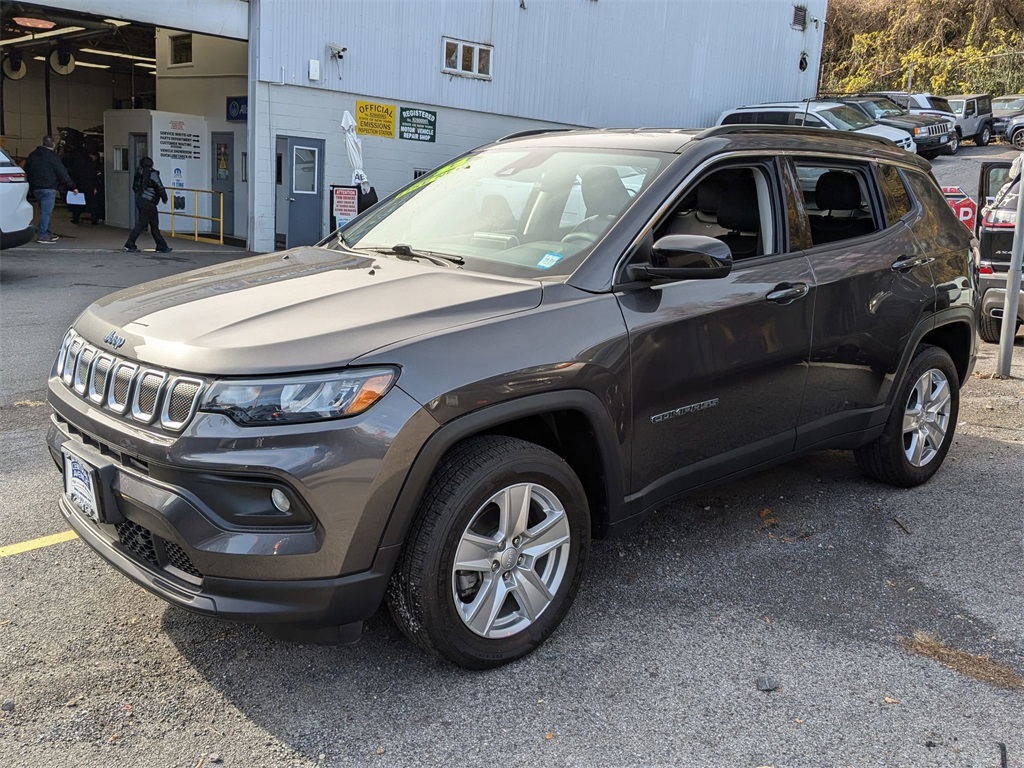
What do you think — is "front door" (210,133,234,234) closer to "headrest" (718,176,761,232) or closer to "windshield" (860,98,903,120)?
"windshield" (860,98,903,120)

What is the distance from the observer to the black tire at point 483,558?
2.79 meters

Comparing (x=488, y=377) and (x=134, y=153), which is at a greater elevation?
(x=134, y=153)

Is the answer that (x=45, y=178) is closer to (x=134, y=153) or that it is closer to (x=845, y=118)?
(x=134, y=153)

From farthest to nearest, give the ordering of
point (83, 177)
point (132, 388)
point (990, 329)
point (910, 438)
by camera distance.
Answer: point (83, 177), point (990, 329), point (910, 438), point (132, 388)

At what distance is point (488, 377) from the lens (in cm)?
284

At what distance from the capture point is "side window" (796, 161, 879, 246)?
167 inches

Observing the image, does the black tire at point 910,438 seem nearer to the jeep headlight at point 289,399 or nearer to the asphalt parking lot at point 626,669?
the asphalt parking lot at point 626,669

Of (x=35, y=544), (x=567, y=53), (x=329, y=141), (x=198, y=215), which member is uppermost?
(x=567, y=53)

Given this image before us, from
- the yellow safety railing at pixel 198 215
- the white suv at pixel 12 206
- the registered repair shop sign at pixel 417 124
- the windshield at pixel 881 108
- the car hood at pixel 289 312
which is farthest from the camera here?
the windshield at pixel 881 108

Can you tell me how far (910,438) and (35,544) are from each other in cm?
427

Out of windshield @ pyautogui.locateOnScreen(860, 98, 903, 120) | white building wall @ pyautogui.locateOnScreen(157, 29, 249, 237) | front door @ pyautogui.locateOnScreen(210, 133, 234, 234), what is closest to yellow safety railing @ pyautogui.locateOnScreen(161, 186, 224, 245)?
front door @ pyautogui.locateOnScreen(210, 133, 234, 234)

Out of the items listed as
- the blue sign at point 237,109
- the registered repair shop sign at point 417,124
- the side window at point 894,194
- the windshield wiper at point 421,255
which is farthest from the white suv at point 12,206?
the side window at point 894,194

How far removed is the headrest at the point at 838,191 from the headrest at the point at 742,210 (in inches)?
22.2

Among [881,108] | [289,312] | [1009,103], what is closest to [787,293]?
[289,312]
